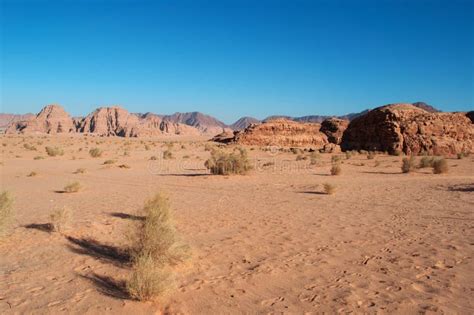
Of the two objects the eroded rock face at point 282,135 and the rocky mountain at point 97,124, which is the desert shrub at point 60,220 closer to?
the eroded rock face at point 282,135

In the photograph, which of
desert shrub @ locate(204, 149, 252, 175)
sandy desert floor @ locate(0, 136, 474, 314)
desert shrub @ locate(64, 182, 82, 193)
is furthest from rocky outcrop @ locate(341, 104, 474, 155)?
desert shrub @ locate(64, 182, 82, 193)

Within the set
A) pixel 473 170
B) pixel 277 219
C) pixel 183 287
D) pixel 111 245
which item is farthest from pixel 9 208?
pixel 473 170

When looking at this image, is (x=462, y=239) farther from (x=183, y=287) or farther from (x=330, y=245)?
(x=183, y=287)

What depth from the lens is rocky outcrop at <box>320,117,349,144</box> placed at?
47688 mm

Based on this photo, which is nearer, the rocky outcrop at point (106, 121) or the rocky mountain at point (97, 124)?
the rocky mountain at point (97, 124)

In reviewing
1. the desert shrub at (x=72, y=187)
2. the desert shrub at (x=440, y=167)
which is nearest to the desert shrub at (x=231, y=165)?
the desert shrub at (x=72, y=187)

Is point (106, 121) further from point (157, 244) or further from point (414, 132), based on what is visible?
point (157, 244)

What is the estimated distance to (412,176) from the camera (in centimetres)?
1658

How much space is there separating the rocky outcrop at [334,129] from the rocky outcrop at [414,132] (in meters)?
13.7

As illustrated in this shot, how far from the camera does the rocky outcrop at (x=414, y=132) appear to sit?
28609mm

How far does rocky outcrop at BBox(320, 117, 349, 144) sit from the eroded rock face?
2.51 feet

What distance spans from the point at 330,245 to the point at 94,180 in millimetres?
12201

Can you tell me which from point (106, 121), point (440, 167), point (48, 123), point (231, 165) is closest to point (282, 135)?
point (440, 167)

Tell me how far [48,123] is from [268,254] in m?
111
